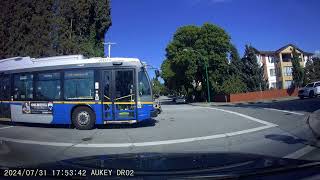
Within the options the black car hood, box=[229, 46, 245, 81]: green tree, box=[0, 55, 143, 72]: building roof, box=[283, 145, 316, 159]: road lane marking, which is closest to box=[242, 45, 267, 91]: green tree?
box=[229, 46, 245, 81]: green tree

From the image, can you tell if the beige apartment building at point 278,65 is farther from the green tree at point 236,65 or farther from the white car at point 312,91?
the white car at point 312,91

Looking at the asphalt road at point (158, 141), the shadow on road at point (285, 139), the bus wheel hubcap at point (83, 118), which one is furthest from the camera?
the bus wheel hubcap at point (83, 118)

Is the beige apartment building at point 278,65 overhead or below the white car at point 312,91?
overhead

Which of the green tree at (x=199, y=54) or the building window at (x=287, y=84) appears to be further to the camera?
the building window at (x=287, y=84)

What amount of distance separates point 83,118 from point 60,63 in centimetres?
273

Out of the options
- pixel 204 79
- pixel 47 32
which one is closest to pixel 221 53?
pixel 204 79

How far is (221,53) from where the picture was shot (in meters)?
56.4

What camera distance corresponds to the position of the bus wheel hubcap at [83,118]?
14977mm

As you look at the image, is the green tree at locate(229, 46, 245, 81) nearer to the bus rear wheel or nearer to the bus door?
the bus door

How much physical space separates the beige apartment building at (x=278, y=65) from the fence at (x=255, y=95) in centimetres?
1349

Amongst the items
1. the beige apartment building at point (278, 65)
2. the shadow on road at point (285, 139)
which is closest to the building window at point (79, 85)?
the shadow on road at point (285, 139)

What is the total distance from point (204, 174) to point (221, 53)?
54.5m

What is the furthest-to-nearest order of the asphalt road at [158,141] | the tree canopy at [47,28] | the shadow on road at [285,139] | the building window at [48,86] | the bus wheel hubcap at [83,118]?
the tree canopy at [47,28]
the building window at [48,86]
the bus wheel hubcap at [83,118]
the shadow on road at [285,139]
the asphalt road at [158,141]

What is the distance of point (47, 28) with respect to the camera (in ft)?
135
